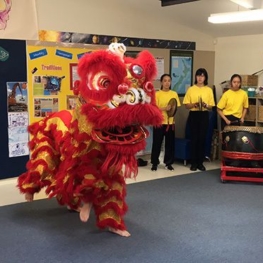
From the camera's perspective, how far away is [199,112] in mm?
6070

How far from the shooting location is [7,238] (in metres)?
3.53

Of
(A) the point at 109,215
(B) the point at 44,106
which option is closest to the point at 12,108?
(B) the point at 44,106

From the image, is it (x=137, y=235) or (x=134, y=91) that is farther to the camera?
(x=137, y=235)

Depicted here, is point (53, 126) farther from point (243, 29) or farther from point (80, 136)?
point (243, 29)

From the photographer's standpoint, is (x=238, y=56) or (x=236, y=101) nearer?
(x=236, y=101)

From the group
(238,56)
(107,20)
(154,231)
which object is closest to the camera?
(154,231)

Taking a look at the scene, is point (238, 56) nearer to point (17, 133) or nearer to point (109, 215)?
point (17, 133)

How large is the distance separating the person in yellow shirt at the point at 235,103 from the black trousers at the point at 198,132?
290 millimetres

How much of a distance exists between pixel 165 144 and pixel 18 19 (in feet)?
8.94

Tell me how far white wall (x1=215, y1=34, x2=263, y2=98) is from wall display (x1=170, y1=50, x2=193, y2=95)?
572 millimetres

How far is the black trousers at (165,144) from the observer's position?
609 centimetres

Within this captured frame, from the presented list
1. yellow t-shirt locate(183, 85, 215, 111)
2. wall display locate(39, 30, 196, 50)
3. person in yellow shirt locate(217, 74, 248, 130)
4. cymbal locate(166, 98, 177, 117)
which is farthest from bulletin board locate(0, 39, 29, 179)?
person in yellow shirt locate(217, 74, 248, 130)

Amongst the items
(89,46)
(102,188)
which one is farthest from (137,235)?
(89,46)

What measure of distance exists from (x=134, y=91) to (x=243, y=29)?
13.1ft
